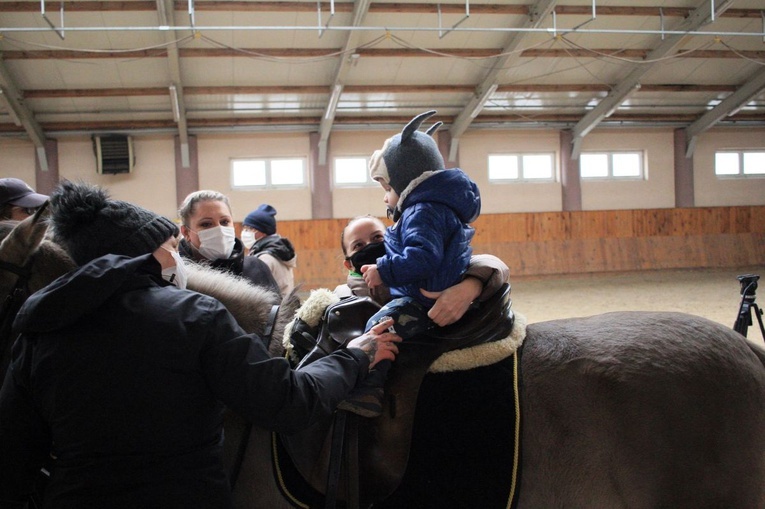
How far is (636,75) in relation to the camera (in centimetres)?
1199

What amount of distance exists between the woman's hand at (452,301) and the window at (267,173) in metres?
12.3

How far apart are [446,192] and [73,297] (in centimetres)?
107

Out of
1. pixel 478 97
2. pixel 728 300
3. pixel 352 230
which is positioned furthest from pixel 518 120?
pixel 352 230

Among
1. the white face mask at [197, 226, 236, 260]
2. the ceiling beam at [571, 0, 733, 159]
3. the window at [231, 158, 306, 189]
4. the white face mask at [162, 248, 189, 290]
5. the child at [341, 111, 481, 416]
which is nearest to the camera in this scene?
the white face mask at [162, 248, 189, 290]

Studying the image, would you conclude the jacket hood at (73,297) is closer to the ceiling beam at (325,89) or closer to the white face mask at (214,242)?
the white face mask at (214,242)

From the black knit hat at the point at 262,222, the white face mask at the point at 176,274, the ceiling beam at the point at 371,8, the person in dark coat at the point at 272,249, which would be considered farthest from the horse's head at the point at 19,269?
the ceiling beam at the point at 371,8

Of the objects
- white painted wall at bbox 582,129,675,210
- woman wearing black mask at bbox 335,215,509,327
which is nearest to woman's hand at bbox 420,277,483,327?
woman wearing black mask at bbox 335,215,509,327

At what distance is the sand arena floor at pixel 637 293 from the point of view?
26.5 ft

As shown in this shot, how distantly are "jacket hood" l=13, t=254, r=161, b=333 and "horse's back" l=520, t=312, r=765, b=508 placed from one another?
1.15 metres

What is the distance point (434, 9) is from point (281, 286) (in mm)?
7867

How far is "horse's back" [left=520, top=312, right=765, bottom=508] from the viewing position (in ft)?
4.94

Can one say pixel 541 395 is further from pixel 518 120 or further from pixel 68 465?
pixel 518 120

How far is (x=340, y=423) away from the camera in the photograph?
1.50 m

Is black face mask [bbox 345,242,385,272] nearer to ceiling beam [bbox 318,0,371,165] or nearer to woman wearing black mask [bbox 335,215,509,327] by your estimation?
woman wearing black mask [bbox 335,215,509,327]
